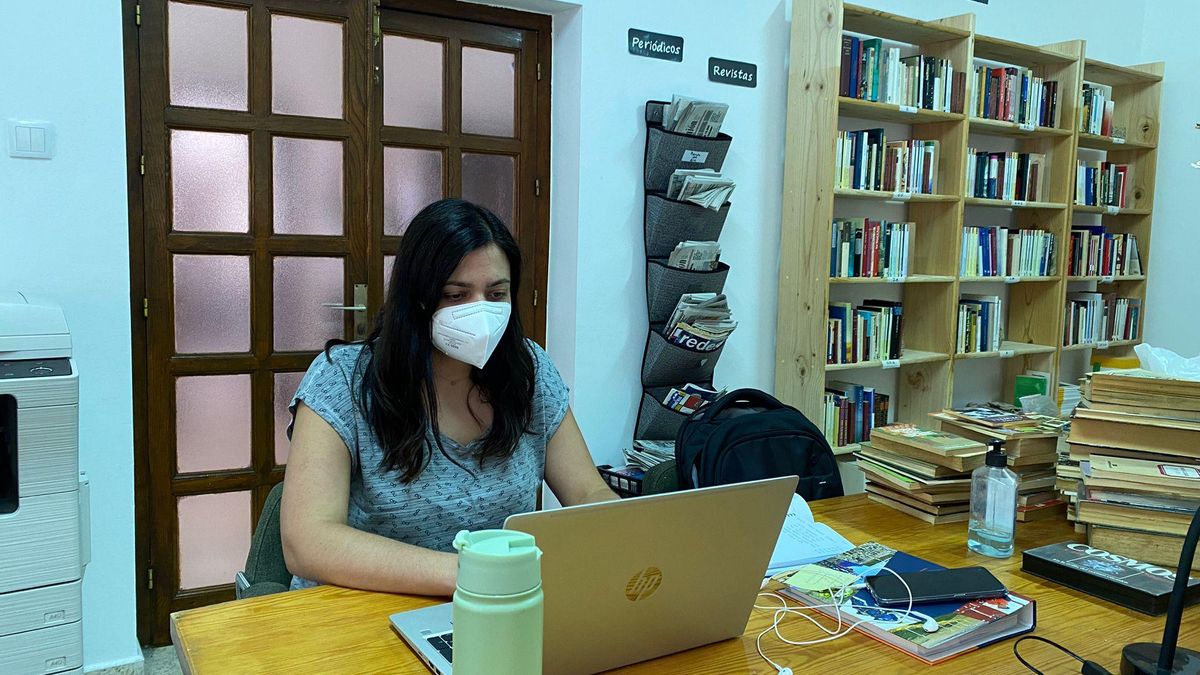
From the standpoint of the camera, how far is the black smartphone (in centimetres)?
126

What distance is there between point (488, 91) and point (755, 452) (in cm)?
180

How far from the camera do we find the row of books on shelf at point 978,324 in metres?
4.04

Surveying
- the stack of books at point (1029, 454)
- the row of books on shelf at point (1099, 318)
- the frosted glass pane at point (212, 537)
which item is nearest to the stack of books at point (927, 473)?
the stack of books at point (1029, 454)

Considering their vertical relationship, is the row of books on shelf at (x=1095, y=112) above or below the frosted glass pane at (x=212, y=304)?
above

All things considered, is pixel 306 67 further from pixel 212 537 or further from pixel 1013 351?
pixel 1013 351

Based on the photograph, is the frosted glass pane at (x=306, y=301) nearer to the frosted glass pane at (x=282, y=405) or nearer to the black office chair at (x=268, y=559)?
the frosted glass pane at (x=282, y=405)

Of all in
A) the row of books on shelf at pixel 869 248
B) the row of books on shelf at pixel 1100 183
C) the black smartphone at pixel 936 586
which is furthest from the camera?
the row of books on shelf at pixel 1100 183

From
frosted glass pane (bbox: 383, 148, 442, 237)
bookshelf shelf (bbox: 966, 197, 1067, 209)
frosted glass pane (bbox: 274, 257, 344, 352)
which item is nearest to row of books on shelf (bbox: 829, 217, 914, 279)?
bookshelf shelf (bbox: 966, 197, 1067, 209)

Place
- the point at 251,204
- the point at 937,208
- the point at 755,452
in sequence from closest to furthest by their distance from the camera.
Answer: the point at 755,452 → the point at 251,204 → the point at 937,208

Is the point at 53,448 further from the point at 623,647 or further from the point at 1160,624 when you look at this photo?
the point at 1160,624

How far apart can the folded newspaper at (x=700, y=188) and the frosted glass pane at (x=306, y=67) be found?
1.22 metres

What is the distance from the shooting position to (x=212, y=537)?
2.86 metres

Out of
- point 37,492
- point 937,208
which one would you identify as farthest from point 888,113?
point 37,492

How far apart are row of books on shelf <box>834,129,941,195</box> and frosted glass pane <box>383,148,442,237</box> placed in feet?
5.15
